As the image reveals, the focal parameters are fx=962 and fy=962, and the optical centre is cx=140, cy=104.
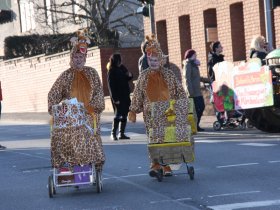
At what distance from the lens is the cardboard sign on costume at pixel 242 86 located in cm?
1783

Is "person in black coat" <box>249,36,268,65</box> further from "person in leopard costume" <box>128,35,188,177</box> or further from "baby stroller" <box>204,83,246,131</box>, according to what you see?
"person in leopard costume" <box>128,35,188,177</box>

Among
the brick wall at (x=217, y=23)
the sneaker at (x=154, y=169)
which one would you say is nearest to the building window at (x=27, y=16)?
the brick wall at (x=217, y=23)

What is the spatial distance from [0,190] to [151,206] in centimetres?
289

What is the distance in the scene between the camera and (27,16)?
4738 centimetres

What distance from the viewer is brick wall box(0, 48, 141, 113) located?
34906mm

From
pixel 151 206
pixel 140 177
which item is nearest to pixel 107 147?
pixel 140 177

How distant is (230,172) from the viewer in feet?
40.5

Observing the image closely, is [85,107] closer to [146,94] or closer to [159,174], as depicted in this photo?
[146,94]

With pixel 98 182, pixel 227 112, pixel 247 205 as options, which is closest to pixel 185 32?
pixel 227 112

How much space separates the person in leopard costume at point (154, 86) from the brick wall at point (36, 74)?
71.3 feet

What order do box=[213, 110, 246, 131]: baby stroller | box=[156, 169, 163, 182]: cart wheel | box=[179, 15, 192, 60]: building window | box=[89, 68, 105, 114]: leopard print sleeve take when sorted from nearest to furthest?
box=[89, 68, 105, 114]: leopard print sleeve, box=[156, 169, 163, 182]: cart wheel, box=[213, 110, 246, 131]: baby stroller, box=[179, 15, 192, 60]: building window

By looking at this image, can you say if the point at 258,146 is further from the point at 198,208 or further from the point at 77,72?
the point at 198,208

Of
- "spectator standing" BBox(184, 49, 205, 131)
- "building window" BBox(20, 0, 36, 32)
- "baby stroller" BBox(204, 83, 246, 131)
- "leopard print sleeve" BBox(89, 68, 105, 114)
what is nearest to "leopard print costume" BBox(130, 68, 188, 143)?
"leopard print sleeve" BBox(89, 68, 105, 114)

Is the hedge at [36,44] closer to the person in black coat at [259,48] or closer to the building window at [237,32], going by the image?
the building window at [237,32]
